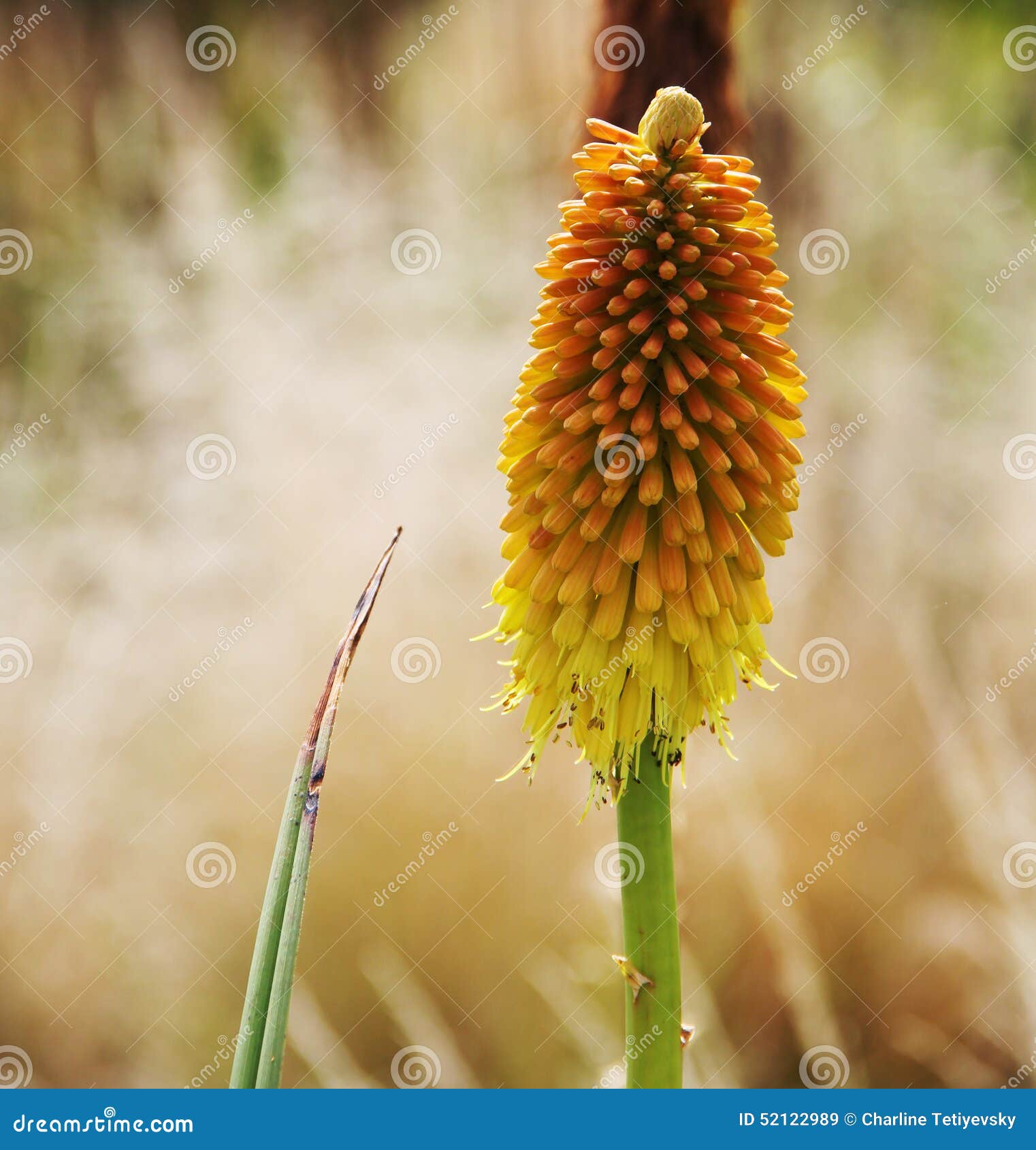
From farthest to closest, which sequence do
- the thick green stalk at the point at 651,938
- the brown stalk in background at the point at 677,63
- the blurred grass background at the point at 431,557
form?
the blurred grass background at the point at 431,557 < the brown stalk in background at the point at 677,63 < the thick green stalk at the point at 651,938

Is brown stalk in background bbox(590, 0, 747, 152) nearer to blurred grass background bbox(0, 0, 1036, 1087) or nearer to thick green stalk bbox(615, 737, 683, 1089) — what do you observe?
blurred grass background bbox(0, 0, 1036, 1087)

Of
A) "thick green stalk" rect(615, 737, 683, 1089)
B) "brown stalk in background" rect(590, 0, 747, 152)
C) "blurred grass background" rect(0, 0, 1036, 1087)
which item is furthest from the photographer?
"blurred grass background" rect(0, 0, 1036, 1087)

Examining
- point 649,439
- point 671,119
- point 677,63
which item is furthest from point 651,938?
point 677,63

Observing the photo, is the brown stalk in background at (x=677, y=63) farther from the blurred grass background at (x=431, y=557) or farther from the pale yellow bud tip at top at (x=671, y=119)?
the pale yellow bud tip at top at (x=671, y=119)

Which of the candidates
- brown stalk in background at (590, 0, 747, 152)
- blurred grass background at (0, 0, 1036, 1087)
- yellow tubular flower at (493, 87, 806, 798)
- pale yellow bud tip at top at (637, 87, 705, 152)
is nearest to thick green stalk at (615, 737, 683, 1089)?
yellow tubular flower at (493, 87, 806, 798)

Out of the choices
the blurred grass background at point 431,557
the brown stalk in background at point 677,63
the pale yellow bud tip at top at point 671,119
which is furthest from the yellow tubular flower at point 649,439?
the blurred grass background at point 431,557

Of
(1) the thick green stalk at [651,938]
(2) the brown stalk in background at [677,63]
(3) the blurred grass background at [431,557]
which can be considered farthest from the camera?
(3) the blurred grass background at [431,557]

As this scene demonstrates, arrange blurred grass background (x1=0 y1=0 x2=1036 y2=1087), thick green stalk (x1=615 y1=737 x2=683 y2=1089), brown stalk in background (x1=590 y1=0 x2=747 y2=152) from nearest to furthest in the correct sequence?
1. thick green stalk (x1=615 y1=737 x2=683 y2=1089)
2. brown stalk in background (x1=590 y1=0 x2=747 y2=152)
3. blurred grass background (x1=0 y1=0 x2=1036 y2=1087)
